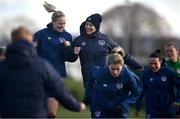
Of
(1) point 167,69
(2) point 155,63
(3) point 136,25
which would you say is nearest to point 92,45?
(2) point 155,63

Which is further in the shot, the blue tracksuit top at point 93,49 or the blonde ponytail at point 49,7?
the blonde ponytail at point 49,7

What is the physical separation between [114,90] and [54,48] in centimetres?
222

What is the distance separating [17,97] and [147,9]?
68.7 metres

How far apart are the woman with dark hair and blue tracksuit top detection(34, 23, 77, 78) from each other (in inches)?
7.5

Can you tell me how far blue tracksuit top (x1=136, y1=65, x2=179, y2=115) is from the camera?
48.4ft

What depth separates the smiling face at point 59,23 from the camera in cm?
1454

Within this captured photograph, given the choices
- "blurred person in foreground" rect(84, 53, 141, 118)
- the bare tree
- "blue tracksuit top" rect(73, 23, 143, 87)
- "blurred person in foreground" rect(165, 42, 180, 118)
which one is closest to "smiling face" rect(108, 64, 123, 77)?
"blurred person in foreground" rect(84, 53, 141, 118)

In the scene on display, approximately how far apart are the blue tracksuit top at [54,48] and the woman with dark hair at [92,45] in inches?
7.5

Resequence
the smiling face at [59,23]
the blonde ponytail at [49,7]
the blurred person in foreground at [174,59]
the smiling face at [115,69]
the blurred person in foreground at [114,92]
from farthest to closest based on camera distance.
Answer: the blonde ponytail at [49,7] → the blurred person in foreground at [174,59] → the smiling face at [59,23] → the blurred person in foreground at [114,92] → the smiling face at [115,69]

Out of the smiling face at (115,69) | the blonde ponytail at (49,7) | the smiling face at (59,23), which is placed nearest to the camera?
the smiling face at (115,69)

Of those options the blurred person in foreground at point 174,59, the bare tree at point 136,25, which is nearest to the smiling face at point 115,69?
the blurred person in foreground at point 174,59

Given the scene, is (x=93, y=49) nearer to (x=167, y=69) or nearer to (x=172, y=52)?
(x=167, y=69)

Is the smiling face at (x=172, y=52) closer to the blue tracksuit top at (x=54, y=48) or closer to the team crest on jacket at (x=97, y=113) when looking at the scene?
the blue tracksuit top at (x=54, y=48)

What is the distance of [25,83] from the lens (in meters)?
9.85
